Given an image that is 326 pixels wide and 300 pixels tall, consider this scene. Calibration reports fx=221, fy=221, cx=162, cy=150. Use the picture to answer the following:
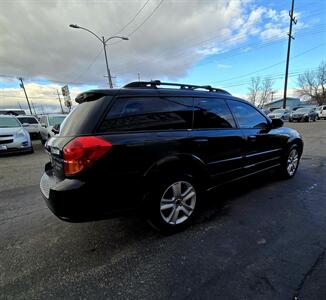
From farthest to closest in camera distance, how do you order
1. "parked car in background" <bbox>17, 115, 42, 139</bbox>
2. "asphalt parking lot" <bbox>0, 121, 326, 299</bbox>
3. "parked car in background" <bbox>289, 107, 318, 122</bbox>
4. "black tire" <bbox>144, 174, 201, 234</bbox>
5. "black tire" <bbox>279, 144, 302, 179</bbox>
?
"parked car in background" <bbox>289, 107, 318, 122</bbox>, "parked car in background" <bbox>17, 115, 42, 139</bbox>, "black tire" <bbox>279, 144, 302, 179</bbox>, "black tire" <bbox>144, 174, 201, 234</bbox>, "asphalt parking lot" <bbox>0, 121, 326, 299</bbox>

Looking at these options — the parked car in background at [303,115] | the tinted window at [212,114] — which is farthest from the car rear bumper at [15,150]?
the parked car in background at [303,115]

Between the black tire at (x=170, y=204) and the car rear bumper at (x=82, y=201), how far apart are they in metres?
0.37

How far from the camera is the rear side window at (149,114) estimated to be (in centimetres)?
235

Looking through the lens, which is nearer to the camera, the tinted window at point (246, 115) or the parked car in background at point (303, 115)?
the tinted window at point (246, 115)

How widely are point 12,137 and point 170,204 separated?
306 inches

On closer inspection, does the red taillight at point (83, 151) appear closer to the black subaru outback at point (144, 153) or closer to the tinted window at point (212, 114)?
the black subaru outback at point (144, 153)

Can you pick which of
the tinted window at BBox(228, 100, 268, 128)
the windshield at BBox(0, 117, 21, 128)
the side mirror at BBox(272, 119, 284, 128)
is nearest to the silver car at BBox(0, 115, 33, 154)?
the windshield at BBox(0, 117, 21, 128)

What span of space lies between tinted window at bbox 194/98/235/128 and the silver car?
7707mm

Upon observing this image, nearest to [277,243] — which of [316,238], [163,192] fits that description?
[316,238]

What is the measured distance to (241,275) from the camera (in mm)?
2031

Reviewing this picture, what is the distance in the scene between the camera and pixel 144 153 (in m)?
2.39

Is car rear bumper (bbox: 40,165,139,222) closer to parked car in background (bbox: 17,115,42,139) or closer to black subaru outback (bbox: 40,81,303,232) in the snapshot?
black subaru outback (bbox: 40,81,303,232)

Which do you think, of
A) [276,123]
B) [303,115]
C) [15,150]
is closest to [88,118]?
[276,123]

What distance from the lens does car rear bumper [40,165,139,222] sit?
7.02ft
